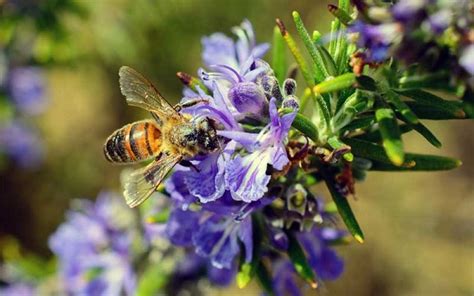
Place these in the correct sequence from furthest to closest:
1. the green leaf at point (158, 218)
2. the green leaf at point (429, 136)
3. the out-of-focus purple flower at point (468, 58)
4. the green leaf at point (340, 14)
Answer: the green leaf at point (158, 218) < the green leaf at point (429, 136) < the green leaf at point (340, 14) < the out-of-focus purple flower at point (468, 58)

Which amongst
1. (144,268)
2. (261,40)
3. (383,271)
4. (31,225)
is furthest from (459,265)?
(31,225)

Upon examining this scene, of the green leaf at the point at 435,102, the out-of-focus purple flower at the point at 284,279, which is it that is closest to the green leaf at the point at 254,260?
the out-of-focus purple flower at the point at 284,279

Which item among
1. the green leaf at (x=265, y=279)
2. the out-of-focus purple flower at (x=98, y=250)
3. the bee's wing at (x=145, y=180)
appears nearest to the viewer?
the bee's wing at (x=145, y=180)

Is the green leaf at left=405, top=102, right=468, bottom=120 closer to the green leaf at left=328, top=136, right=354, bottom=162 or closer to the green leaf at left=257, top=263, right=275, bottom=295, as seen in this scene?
the green leaf at left=328, top=136, right=354, bottom=162

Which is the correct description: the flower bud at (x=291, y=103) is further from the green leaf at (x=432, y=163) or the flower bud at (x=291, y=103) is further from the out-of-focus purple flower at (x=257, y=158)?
the green leaf at (x=432, y=163)

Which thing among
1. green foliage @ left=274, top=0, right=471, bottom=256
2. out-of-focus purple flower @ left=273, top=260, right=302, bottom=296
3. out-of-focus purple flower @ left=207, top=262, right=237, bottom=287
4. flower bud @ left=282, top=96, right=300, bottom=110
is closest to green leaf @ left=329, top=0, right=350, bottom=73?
green foliage @ left=274, top=0, right=471, bottom=256

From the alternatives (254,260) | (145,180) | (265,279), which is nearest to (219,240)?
(254,260)

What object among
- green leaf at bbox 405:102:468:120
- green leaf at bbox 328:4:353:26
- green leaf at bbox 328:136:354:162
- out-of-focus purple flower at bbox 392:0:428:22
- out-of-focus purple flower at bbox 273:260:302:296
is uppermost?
green leaf at bbox 328:4:353:26
